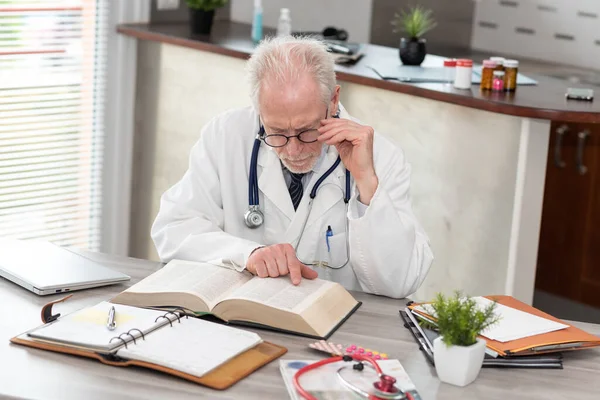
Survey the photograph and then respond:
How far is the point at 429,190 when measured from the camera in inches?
132

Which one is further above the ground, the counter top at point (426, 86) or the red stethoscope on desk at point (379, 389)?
the counter top at point (426, 86)

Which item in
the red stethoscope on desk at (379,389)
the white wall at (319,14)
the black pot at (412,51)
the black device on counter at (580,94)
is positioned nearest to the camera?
the red stethoscope on desk at (379,389)

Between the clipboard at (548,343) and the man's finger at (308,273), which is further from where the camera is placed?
the man's finger at (308,273)

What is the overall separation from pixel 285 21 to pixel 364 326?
2378mm

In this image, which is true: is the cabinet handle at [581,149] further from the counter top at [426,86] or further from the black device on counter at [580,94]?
the black device on counter at [580,94]

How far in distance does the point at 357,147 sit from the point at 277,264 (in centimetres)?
40

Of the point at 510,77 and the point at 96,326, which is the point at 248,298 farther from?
the point at 510,77

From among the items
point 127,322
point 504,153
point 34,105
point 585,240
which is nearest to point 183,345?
point 127,322

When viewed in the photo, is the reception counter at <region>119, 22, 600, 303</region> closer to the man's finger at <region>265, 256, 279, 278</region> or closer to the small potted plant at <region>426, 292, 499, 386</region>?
the man's finger at <region>265, 256, 279, 278</region>

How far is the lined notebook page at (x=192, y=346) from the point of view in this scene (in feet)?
5.57

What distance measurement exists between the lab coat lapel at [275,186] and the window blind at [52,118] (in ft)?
5.60

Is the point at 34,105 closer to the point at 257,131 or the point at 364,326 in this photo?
the point at 257,131

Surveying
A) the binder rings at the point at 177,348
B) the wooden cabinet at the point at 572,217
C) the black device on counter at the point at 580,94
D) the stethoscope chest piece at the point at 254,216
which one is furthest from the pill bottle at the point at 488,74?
the binder rings at the point at 177,348

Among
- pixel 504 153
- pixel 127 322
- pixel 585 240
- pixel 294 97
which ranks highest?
pixel 294 97
